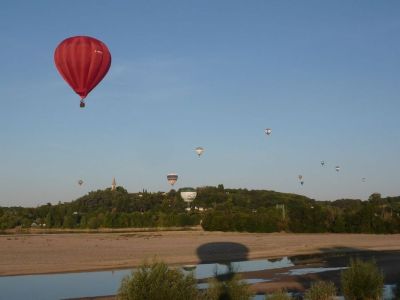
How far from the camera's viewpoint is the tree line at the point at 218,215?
200 ft

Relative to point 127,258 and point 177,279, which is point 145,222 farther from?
point 177,279

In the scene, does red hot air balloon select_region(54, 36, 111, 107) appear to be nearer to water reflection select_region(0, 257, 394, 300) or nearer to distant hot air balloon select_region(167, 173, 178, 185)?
water reflection select_region(0, 257, 394, 300)

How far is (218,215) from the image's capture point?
67438 millimetres

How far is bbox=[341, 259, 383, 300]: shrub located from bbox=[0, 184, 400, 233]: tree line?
47361 millimetres

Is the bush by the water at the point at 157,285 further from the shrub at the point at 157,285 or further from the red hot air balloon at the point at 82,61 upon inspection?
the red hot air balloon at the point at 82,61

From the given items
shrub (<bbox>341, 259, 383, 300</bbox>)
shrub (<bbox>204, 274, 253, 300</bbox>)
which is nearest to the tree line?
shrub (<bbox>341, 259, 383, 300</bbox>)

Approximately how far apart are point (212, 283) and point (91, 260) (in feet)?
68.0

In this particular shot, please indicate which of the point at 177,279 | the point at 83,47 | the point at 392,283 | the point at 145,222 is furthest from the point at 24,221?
the point at 177,279

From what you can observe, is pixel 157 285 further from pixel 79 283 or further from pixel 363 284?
pixel 79 283

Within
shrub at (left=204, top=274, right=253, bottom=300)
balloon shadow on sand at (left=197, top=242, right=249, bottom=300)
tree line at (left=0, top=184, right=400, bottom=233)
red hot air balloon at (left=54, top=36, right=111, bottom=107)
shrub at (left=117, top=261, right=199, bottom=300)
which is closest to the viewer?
shrub at (left=117, top=261, right=199, bottom=300)

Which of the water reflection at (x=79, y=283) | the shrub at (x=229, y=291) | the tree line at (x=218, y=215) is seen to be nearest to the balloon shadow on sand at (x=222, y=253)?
the water reflection at (x=79, y=283)

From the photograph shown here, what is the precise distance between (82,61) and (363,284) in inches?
627

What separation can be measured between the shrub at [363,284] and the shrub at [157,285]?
212 inches

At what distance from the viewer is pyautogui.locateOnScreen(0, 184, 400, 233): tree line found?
60.9 m
